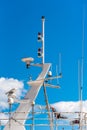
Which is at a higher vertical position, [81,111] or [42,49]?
[42,49]

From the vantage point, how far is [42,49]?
1597 inches

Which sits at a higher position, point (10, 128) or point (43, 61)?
point (43, 61)

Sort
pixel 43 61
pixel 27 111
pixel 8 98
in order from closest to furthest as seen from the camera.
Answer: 1. pixel 8 98
2. pixel 27 111
3. pixel 43 61

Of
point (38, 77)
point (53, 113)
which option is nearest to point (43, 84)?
point (38, 77)

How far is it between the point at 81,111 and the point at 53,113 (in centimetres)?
214

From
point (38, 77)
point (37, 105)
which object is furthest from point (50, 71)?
point (37, 105)

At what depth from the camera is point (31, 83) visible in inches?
1563

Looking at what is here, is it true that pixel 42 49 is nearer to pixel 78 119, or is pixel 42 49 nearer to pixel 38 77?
pixel 38 77

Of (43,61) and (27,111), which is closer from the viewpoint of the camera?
(27,111)

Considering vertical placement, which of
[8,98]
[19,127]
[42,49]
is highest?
[42,49]

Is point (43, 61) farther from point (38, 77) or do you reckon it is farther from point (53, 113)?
point (53, 113)

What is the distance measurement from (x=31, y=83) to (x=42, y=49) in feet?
9.91

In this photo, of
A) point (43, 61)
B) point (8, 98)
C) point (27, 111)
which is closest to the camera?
point (8, 98)

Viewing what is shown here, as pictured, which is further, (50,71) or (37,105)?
(50,71)
